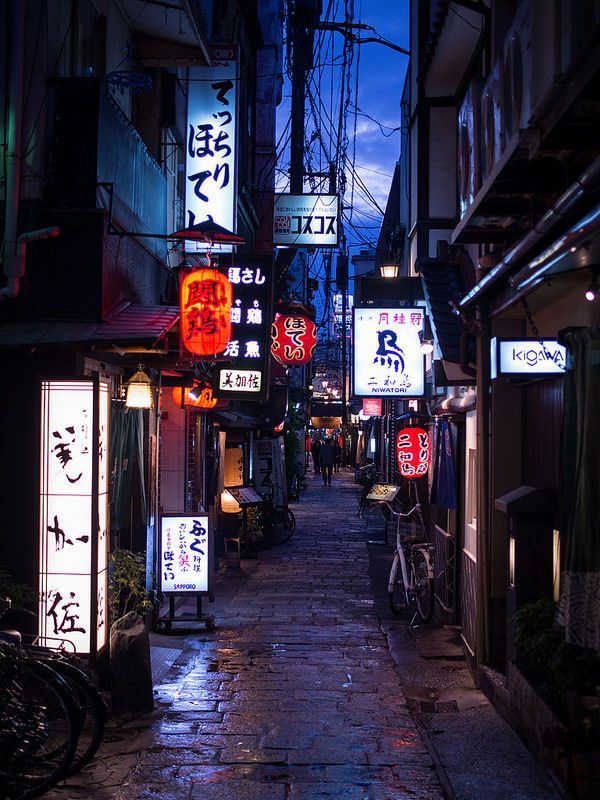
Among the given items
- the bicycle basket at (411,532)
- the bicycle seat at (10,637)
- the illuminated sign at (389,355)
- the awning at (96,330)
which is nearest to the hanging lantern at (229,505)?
the bicycle basket at (411,532)

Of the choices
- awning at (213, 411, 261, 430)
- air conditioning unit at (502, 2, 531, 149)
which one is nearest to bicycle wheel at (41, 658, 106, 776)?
air conditioning unit at (502, 2, 531, 149)

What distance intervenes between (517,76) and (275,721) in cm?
771

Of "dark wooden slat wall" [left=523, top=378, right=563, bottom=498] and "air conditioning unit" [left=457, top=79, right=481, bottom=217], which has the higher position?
"air conditioning unit" [left=457, top=79, right=481, bottom=217]

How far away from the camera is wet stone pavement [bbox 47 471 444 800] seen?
8.09 meters

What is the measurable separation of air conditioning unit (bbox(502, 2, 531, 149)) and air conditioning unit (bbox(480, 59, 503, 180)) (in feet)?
0.77

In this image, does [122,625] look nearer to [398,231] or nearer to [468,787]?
[468,787]

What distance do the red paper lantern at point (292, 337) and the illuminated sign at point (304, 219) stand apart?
249cm

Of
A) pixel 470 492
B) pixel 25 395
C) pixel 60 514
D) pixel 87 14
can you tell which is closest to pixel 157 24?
pixel 87 14

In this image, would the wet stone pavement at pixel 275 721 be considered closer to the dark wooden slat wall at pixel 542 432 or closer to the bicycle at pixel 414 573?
the bicycle at pixel 414 573

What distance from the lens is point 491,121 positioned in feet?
29.1

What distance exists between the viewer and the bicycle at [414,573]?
16.4 meters

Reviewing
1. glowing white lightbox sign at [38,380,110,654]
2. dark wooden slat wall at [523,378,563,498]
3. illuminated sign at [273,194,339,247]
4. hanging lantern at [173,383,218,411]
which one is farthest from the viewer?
illuminated sign at [273,194,339,247]

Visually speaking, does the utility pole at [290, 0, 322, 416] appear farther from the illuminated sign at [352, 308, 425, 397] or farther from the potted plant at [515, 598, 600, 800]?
the potted plant at [515, 598, 600, 800]

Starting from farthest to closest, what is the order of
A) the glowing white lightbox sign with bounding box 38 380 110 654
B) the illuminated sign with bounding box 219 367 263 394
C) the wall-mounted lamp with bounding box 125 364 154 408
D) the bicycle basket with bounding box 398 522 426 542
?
the bicycle basket with bounding box 398 522 426 542 → the illuminated sign with bounding box 219 367 263 394 → the wall-mounted lamp with bounding box 125 364 154 408 → the glowing white lightbox sign with bounding box 38 380 110 654
